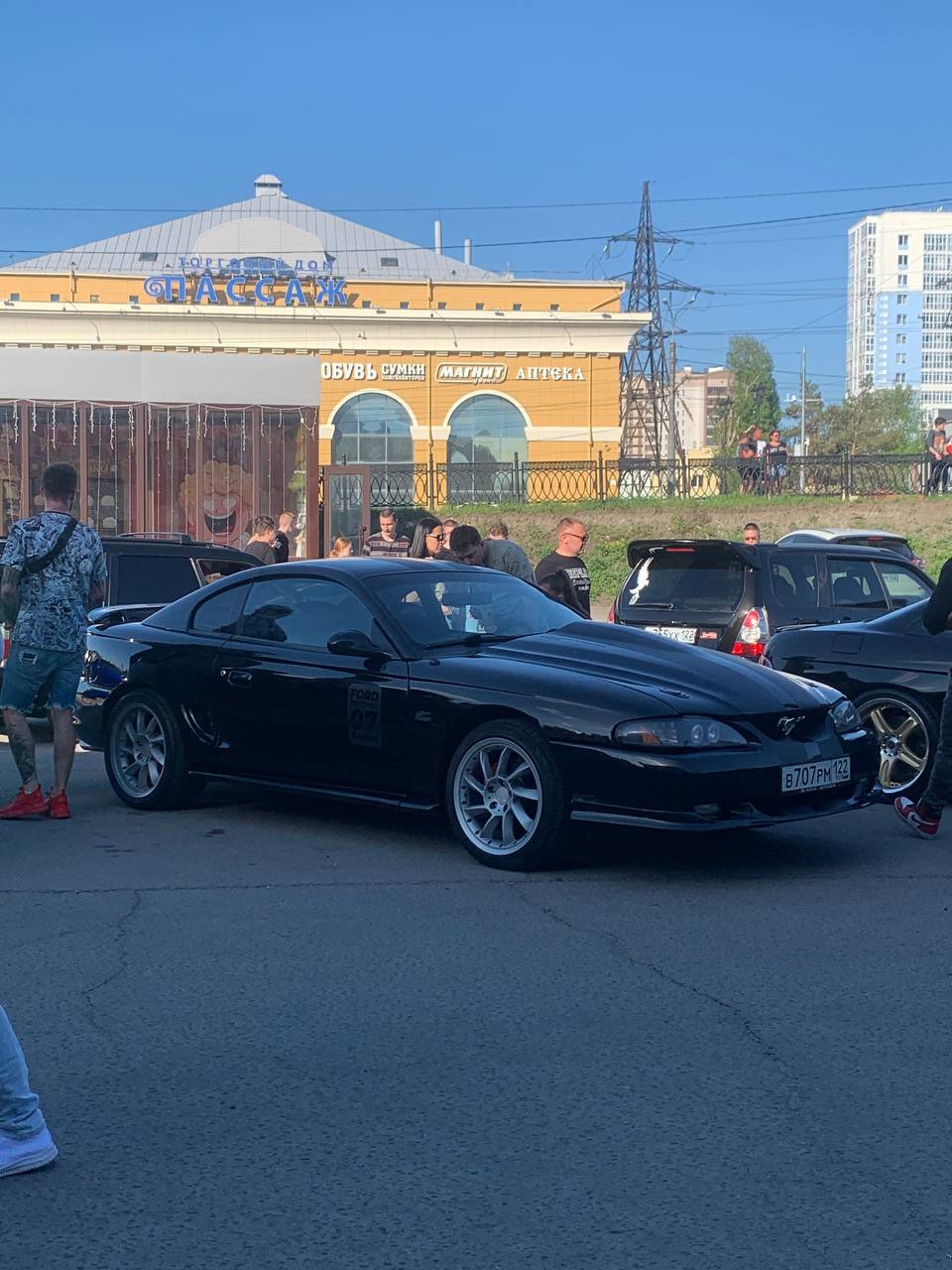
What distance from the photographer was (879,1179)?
375cm

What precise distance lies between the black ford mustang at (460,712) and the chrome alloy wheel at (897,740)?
1557 mm

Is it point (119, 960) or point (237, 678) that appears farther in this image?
point (237, 678)

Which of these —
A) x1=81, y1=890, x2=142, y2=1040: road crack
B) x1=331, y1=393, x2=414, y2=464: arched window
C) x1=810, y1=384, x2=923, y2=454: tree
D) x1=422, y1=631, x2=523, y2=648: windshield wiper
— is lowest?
x1=81, y1=890, x2=142, y2=1040: road crack

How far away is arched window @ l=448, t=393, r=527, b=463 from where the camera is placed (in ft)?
165

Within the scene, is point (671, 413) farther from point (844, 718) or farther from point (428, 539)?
point (844, 718)

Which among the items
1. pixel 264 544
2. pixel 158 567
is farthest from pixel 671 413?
pixel 158 567

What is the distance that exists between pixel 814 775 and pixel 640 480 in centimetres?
2757

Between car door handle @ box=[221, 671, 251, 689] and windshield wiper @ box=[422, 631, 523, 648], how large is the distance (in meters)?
1.13

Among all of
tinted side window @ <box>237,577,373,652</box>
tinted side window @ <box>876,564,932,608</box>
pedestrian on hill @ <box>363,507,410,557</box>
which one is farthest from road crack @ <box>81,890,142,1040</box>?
pedestrian on hill @ <box>363,507,410,557</box>

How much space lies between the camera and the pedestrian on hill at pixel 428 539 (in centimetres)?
1444

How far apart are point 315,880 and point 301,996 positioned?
1926 millimetres

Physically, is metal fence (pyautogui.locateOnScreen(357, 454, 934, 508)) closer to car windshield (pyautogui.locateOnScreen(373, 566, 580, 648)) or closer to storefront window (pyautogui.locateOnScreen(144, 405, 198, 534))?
storefront window (pyautogui.locateOnScreen(144, 405, 198, 534))

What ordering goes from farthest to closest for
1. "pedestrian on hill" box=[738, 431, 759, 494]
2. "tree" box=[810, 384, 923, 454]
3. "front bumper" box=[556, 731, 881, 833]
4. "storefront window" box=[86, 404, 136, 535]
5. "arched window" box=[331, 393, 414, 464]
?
1. "tree" box=[810, 384, 923, 454]
2. "arched window" box=[331, 393, 414, 464]
3. "pedestrian on hill" box=[738, 431, 759, 494]
4. "storefront window" box=[86, 404, 136, 535]
5. "front bumper" box=[556, 731, 881, 833]

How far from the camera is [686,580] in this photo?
41.0ft
